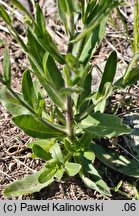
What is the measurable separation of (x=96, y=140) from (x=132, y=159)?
9.2 inches

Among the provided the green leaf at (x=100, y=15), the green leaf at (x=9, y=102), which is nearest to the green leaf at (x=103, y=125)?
the green leaf at (x=9, y=102)

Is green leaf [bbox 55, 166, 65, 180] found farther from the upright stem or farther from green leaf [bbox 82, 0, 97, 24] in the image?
green leaf [bbox 82, 0, 97, 24]

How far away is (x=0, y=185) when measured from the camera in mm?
2455

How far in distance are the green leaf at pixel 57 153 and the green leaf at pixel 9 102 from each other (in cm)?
23

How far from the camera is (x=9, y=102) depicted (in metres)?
2.27

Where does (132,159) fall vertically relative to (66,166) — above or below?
below

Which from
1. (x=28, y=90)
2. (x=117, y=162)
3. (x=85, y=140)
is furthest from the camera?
(x=117, y=162)

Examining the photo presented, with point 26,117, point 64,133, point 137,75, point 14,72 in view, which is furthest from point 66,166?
point 14,72

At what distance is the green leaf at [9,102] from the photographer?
193cm

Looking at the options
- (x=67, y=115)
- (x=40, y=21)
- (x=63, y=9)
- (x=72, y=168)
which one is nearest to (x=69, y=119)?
(x=67, y=115)

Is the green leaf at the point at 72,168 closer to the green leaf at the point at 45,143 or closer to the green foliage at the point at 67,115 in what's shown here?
the green foliage at the point at 67,115

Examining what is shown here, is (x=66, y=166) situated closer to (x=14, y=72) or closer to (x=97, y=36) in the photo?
(x=97, y=36)

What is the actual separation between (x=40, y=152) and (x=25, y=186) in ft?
0.70

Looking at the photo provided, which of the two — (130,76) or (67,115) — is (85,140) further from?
(130,76)
